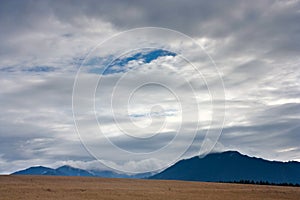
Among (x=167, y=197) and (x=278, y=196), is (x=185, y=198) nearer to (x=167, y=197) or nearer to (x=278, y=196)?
(x=167, y=197)

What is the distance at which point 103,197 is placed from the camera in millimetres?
63375

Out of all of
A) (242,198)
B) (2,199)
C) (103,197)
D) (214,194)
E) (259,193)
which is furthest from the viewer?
(259,193)

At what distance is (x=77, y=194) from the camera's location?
65688 mm

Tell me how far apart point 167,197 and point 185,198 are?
2.91 meters

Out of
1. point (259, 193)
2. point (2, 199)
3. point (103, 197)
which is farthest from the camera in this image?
point (259, 193)

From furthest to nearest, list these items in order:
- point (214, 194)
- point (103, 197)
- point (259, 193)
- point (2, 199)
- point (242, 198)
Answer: point (259, 193) < point (214, 194) < point (242, 198) < point (103, 197) < point (2, 199)

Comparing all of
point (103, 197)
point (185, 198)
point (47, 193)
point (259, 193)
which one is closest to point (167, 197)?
point (185, 198)

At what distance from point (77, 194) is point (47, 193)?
4718 mm

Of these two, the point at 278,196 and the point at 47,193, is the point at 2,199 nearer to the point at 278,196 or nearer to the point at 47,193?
the point at 47,193

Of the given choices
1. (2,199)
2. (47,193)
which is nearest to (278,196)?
→ (47,193)

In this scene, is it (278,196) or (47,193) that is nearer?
(47,193)

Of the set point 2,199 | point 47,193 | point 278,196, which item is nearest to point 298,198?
point 278,196

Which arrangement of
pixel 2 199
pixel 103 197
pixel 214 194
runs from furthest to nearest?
pixel 214 194, pixel 103 197, pixel 2 199

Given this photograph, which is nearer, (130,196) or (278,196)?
(130,196)
